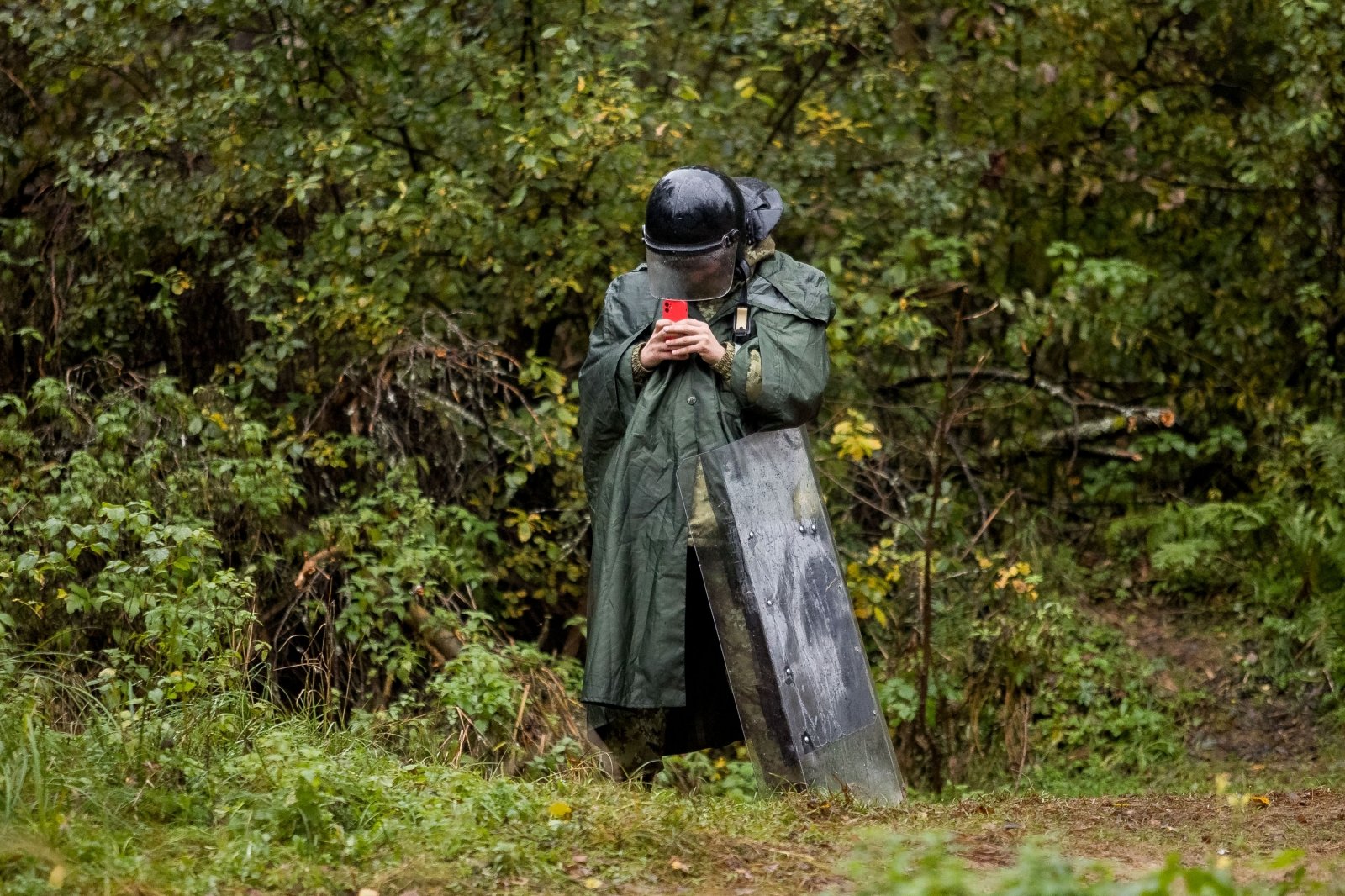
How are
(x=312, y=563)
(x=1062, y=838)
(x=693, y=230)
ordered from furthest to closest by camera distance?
(x=312, y=563)
(x=693, y=230)
(x=1062, y=838)

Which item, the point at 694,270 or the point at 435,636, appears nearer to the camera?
the point at 694,270

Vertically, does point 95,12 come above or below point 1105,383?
above

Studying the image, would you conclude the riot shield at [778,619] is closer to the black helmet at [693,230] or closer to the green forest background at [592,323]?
the black helmet at [693,230]

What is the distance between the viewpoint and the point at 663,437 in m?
4.66

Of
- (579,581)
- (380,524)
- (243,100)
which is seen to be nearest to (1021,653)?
(579,581)

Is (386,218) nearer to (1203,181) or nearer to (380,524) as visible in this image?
(380,524)

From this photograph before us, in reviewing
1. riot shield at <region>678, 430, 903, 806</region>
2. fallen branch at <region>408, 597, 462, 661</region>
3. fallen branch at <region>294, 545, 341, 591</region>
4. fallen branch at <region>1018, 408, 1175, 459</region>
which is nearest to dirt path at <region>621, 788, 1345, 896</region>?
riot shield at <region>678, 430, 903, 806</region>

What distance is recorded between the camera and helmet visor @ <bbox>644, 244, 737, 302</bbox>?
14.9 ft

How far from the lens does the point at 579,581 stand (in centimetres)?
711

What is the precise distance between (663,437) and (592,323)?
2571 millimetres

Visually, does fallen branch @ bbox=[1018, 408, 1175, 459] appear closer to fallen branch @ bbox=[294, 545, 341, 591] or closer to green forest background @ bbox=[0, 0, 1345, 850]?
green forest background @ bbox=[0, 0, 1345, 850]

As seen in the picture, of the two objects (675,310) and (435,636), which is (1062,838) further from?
(435,636)

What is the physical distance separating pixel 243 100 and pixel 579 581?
8.63ft

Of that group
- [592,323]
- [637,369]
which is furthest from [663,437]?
[592,323]
